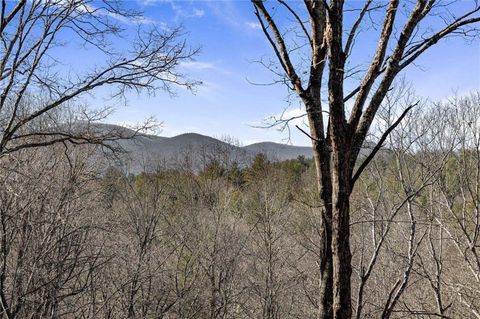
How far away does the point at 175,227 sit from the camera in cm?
1659

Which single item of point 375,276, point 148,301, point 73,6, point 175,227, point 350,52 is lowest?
point 148,301

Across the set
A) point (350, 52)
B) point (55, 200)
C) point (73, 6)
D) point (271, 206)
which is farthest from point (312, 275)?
point (350, 52)

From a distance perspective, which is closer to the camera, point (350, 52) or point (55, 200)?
point (350, 52)

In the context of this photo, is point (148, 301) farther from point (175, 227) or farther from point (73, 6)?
point (73, 6)

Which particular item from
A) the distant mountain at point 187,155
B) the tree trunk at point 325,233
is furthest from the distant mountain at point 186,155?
the tree trunk at point 325,233

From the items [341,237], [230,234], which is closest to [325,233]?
[341,237]

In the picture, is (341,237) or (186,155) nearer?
(341,237)

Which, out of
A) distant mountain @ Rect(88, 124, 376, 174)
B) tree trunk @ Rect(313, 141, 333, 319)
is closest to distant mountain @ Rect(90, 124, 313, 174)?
distant mountain @ Rect(88, 124, 376, 174)

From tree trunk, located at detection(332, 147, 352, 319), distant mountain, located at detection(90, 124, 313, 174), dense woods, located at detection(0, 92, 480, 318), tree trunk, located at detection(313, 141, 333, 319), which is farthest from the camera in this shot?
distant mountain, located at detection(90, 124, 313, 174)

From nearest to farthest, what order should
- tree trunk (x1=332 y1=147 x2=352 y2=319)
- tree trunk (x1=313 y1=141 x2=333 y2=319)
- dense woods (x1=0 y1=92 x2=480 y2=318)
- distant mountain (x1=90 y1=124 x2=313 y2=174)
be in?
tree trunk (x1=332 y1=147 x2=352 y2=319), tree trunk (x1=313 y1=141 x2=333 y2=319), dense woods (x1=0 y1=92 x2=480 y2=318), distant mountain (x1=90 y1=124 x2=313 y2=174)

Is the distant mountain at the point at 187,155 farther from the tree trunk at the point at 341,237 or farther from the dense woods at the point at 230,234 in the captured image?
the tree trunk at the point at 341,237

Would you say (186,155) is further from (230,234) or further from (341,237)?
(341,237)

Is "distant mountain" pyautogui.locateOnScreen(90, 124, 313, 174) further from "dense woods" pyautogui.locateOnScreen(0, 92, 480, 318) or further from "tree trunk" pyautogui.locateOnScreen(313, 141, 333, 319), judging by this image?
"tree trunk" pyautogui.locateOnScreen(313, 141, 333, 319)

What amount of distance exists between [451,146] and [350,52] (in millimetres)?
7283
